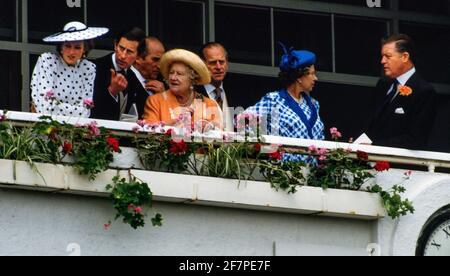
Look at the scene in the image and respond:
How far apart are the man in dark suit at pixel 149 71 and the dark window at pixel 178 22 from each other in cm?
161

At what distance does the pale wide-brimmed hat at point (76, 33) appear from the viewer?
20.5 metres

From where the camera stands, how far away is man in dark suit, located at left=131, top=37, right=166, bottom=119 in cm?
2098

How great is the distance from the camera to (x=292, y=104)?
829 inches

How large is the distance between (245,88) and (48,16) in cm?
214

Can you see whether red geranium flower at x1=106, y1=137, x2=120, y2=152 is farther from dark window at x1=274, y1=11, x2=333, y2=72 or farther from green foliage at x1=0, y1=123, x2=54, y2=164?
→ dark window at x1=274, y1=11, x2=333, y2=72

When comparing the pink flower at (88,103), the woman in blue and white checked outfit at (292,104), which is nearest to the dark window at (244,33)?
the woman in blue and white checked outfit at (292,104)

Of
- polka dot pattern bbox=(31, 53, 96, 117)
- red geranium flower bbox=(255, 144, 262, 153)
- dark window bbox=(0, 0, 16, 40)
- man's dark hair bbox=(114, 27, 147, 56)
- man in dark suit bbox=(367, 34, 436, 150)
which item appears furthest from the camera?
dark window bbox=(0, 0, 16, 40)

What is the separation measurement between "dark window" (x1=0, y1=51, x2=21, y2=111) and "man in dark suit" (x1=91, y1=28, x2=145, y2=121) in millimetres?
1066

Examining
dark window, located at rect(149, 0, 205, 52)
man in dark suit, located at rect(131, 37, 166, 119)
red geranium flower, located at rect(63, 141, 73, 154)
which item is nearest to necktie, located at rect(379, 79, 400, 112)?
man in dark suit, located at rect(131, 37, 166, 119)

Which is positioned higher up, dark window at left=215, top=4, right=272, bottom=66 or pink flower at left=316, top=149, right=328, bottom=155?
dark window at left=215, top=4, right=272, bottom=66

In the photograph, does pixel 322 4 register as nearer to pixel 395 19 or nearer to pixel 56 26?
pixel 395 19

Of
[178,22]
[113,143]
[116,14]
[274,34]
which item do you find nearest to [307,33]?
[274,34]

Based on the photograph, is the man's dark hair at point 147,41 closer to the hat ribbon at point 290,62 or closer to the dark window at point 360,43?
the hat ribbon at point 290,62
